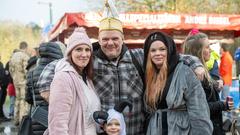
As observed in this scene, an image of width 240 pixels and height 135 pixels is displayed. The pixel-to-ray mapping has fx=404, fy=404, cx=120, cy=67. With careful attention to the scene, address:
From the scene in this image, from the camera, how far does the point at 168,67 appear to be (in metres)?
3.28

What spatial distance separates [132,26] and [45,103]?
8.45 m

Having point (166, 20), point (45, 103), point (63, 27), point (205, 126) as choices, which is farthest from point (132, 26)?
point (205, 126)

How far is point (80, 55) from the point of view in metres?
3.08

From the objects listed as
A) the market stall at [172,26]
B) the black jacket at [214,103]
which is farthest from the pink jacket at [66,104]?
the market stall at [172,26]

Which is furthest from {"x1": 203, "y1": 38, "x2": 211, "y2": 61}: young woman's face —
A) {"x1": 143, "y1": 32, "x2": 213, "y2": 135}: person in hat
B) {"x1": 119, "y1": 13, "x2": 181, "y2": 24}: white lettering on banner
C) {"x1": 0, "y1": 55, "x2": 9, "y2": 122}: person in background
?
{"x1": 119, "y1": 13, "x2": 181, "y2": 24}: white lettering on banner

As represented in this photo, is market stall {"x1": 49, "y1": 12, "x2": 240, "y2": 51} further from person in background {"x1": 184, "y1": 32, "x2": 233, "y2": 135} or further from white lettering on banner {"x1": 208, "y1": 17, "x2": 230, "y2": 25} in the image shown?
person in background {"x1": 184, "y1": 32, "x2": 233, "y2": 135}

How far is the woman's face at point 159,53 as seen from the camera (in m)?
3.26

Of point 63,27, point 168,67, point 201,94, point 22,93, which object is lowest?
point 22,93

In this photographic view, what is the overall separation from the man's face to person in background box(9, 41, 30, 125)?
6273 millimetres

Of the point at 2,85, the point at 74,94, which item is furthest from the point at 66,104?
the point at 2,85

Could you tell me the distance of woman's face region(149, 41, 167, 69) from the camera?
326 centimetres

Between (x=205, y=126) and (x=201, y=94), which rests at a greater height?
(x=201, y=94)

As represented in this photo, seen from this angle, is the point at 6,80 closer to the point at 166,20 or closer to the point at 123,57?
the point at 166,20

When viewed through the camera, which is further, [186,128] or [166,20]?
[166,20]
